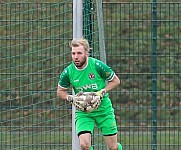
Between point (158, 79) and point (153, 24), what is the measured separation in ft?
4.04

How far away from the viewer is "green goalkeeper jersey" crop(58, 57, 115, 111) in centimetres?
1066

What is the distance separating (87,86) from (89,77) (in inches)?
4.5

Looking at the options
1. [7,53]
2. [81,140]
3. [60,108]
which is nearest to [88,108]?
[81,140]

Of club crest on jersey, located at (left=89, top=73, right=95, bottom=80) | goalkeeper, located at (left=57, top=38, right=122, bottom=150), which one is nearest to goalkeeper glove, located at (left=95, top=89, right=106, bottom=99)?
goalkeeper, located at (left=57, top=38, right=122, bottom=150)

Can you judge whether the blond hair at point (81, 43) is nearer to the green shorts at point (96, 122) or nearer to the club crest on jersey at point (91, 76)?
the club crest on jersey at point (91, 76)

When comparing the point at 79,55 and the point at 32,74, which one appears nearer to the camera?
the point at 79,55

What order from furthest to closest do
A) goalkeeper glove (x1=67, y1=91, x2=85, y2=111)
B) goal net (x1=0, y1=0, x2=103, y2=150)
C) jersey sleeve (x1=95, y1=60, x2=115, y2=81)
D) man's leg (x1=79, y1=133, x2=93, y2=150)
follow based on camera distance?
goal net (x1=0, y1=0, x2=103, y2=150)
jersey sleeve (x1=95, y1=60, x2=115, y2=81)
man's leg (x1=79, y1=133, x2=93, y2=150)
goalkeeper glove (x1=67, y1=91, x2=85, y2=111)

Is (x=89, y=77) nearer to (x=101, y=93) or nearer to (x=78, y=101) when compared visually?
(x=101, y=93)

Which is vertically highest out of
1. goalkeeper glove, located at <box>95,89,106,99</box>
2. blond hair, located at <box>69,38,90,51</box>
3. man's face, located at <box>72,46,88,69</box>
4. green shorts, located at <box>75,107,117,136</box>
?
blond hair, located at <box>69,38,90,51</box>

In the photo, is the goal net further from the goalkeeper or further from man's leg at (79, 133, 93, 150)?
man's leg at (79, 133, 93, 150)

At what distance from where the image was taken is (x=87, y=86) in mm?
10656

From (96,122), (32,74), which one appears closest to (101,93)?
(96,122)

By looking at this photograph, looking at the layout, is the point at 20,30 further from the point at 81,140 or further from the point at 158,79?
the point at 81,140

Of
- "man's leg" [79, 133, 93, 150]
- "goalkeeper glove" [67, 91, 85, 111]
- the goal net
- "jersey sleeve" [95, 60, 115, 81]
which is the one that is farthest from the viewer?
the goal net
